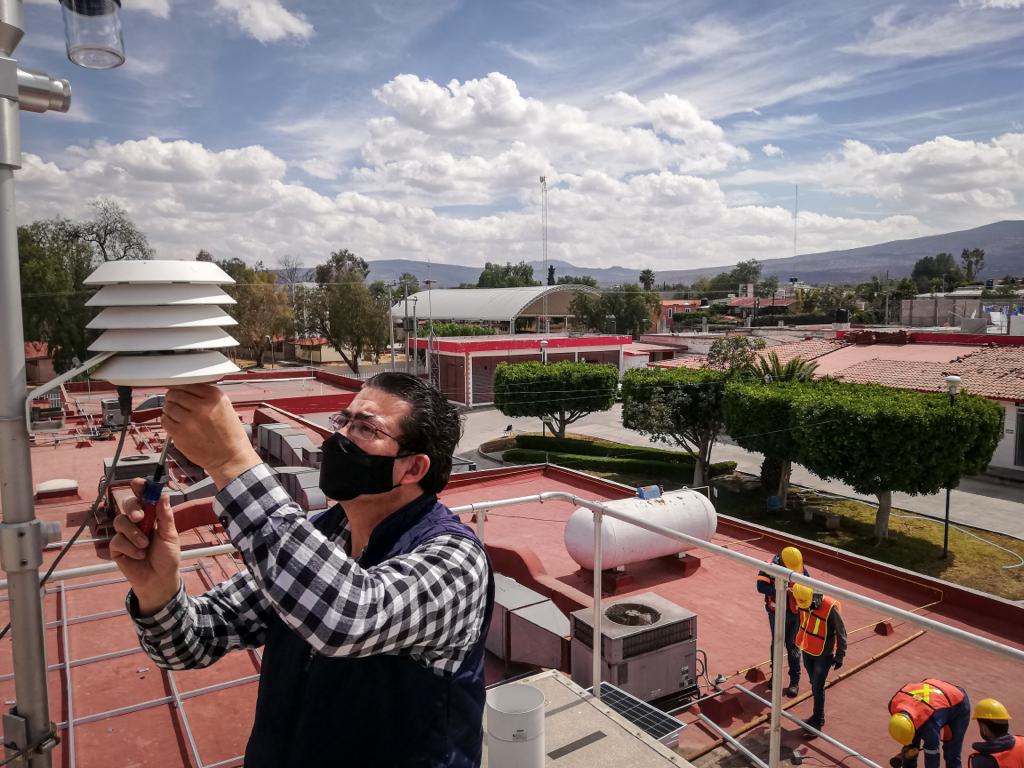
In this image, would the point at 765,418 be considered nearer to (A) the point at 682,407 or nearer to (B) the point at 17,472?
(A) the point at 682,407

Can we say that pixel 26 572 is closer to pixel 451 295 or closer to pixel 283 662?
pixel 283 662

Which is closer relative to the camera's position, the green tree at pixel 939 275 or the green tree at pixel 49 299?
the green tree at pixel 49 299

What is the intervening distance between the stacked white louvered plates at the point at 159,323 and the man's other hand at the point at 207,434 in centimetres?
5

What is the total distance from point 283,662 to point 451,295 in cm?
6963

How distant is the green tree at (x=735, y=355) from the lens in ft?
82.9

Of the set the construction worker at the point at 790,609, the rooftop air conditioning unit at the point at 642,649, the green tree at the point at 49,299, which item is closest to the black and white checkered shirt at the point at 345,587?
the rooftop air conditioning unit at the point at 642,649

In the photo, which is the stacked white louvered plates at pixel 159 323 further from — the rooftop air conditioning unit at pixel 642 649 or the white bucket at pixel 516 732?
the rooftop air conditioning unit at pixel 642 649

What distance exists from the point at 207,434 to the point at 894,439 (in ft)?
61.2

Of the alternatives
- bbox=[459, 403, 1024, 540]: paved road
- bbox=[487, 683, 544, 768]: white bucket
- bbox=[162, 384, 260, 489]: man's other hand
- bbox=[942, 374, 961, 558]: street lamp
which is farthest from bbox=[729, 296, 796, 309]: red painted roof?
bbox=[162, 384, 260, 489]: man's other hand

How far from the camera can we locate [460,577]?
1669 millimetres

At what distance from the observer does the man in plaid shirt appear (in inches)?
57.1

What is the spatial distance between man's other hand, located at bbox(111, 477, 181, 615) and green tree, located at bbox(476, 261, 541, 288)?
121964mm

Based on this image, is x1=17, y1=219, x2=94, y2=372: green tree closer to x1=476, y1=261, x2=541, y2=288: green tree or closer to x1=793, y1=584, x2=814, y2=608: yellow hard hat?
x1=793, y1=584, x2=814, y2=608: yellow hard hat

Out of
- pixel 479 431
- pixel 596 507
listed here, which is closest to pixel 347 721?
pixel 596 507
